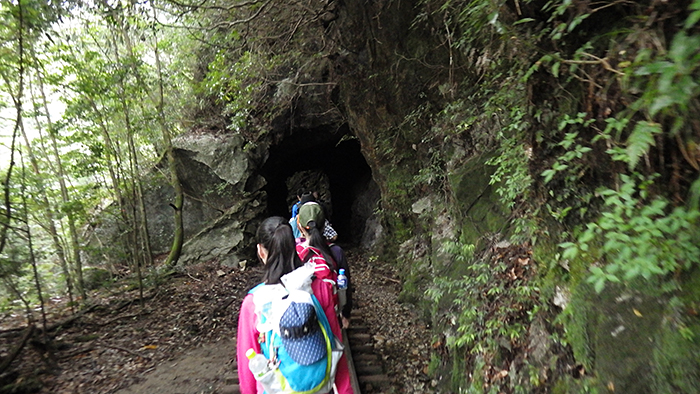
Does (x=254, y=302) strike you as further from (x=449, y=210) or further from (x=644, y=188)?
(x=449, y=210)

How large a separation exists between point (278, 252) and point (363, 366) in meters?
2.74

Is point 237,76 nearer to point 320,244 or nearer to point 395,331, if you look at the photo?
point 320,244

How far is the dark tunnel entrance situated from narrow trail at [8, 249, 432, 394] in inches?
238

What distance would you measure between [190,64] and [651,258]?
1269 cm

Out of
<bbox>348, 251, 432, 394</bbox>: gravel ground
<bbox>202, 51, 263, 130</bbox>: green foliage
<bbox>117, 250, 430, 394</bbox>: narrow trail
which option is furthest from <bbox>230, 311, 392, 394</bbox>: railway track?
<bbox>202, 51, 263, 130</bbox>: green foliage

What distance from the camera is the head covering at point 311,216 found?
3.94m

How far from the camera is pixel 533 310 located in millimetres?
2596

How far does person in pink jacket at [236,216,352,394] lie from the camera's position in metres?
1.85

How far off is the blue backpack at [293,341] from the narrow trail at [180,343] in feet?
7.56

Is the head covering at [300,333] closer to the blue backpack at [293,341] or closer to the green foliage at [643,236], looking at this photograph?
the blue backpack at [293,341]

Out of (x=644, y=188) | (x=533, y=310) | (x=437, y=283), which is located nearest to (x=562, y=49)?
(x=644, y=188)

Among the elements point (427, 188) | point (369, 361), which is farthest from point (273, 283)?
point (427, 188)

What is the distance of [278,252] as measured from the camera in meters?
2.07

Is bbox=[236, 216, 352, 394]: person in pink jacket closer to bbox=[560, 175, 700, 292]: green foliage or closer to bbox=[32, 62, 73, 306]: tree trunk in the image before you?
bbox=[560, 175, 700, 292]: green foliage
